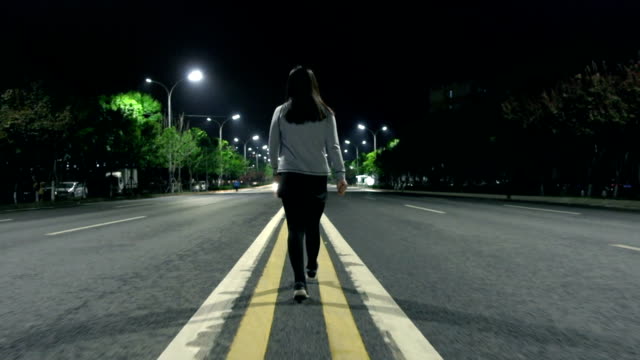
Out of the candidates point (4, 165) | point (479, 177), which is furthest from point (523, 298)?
point (479, 177)

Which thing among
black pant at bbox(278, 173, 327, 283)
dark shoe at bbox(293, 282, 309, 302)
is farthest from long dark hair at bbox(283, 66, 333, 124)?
dark shoe at bbox(293, 282, 309, 302)

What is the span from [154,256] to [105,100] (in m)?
39.5

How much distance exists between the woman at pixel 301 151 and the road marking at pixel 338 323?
1.05ft

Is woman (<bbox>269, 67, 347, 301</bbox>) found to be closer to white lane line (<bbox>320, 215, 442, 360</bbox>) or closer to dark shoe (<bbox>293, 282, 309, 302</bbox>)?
dark shoe (<bbox>293, 282, 309, 302</bbox>)

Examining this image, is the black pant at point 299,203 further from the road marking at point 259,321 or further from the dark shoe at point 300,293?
the road marking at point 259,321

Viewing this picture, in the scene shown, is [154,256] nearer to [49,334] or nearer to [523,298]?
[49,334]

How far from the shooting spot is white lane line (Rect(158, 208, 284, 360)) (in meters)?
2.85

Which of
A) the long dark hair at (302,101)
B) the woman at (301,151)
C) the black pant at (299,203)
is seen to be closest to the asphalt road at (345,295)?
the black pant at (299,203)

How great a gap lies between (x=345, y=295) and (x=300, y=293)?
0.43 meters

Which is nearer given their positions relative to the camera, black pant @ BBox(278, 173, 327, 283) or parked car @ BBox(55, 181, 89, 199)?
black pant @ BBox(278, 173, 327, 283)

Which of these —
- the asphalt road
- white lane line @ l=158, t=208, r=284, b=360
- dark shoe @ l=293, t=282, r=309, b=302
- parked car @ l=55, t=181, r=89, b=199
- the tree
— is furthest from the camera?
parked car @ l=55, t=181, r=89, b=199

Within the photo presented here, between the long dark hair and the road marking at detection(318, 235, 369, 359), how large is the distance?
4.91 feet

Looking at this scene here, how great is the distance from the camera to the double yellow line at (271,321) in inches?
113

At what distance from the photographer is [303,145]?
4188mm
